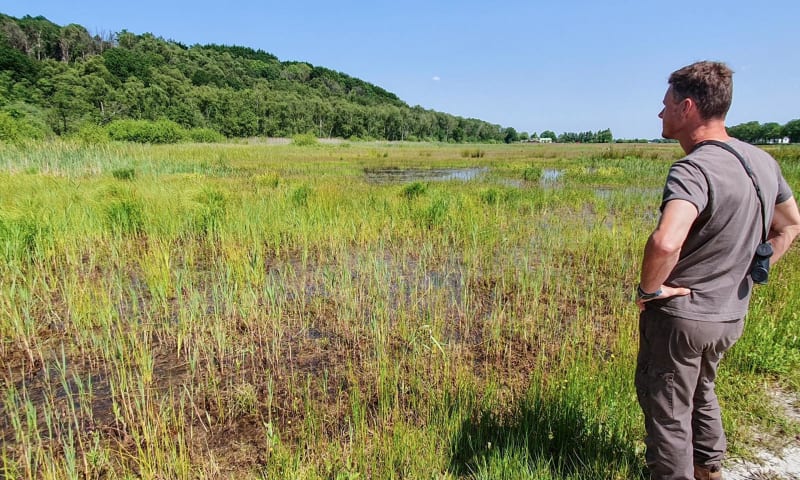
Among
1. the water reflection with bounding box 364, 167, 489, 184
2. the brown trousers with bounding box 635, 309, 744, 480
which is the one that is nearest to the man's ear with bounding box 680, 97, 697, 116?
the brown trousers with bounding box 635, 309, 744, 480

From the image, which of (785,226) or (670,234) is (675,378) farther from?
(785,226)

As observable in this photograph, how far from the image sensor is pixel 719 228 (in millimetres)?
1642

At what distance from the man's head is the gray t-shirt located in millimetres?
128

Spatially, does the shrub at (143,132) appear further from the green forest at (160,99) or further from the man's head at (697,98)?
the man's head at (697,98)

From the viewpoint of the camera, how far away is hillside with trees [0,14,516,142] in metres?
55.4

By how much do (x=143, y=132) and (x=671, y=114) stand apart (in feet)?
188

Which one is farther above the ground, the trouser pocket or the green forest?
the green forest

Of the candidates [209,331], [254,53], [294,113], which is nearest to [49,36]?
[294,113]

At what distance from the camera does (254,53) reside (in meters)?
160

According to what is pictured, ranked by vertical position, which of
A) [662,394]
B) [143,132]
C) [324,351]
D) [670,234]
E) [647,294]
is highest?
[143,132]

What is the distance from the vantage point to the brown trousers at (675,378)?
1.69 m

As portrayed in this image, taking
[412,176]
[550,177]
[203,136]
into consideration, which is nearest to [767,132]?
[550,177]

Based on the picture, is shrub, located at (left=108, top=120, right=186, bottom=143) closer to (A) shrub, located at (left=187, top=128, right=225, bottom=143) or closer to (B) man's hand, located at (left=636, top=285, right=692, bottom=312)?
(A) shrub, located at (left=187, top=128, right=225, bottom=143)

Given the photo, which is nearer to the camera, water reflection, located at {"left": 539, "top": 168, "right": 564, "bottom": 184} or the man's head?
the man's head
